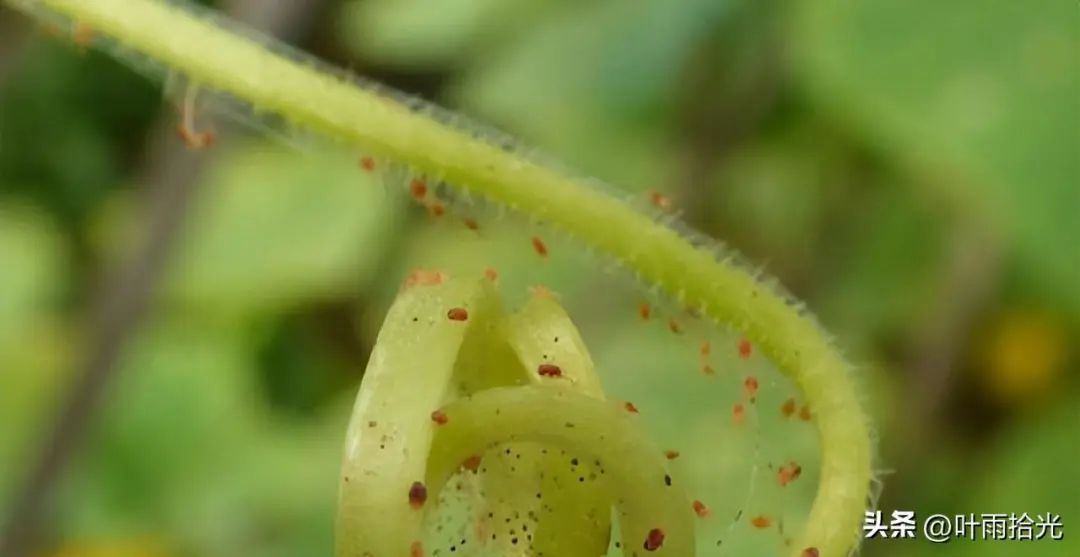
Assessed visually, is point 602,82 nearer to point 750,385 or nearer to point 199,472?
point 199,472

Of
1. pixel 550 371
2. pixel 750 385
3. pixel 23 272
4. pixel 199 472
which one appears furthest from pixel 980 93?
pixel 23 272

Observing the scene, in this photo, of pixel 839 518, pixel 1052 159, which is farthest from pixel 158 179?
pixel 839 518

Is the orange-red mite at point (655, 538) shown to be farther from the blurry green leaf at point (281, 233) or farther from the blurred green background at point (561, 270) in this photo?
the blurry green leaf at point (281, 233)

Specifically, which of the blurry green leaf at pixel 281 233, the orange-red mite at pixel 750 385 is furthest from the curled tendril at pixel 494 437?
the blurry green leaf at pixel 281 233

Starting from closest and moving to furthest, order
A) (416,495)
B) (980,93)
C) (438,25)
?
(416,495), (980,93), (438,25)

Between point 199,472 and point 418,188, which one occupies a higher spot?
point 199,472

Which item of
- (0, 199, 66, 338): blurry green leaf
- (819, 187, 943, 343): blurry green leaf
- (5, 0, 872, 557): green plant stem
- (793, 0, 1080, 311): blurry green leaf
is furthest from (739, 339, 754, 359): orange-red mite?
(0, 199, 66, 338): blurry green leaf
